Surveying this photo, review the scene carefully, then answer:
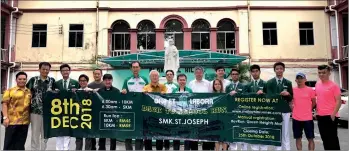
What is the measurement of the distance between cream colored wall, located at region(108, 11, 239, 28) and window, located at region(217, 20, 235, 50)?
16.5 inches

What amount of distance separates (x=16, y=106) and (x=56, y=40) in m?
15.7

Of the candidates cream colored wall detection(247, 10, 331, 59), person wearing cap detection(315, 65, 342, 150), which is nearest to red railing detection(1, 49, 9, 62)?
cream colored wall detection(247, 10, 331, 59)

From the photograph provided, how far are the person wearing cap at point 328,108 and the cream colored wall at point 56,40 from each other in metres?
16.5

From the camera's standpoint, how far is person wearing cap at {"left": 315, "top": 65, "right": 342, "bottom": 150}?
6.29 metres

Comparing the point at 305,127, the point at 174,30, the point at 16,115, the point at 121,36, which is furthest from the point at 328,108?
the point at 121,36

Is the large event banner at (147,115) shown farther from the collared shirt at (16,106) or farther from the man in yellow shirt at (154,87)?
the collared shirt at (16,106)

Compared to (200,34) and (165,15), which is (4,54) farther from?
(200,34)

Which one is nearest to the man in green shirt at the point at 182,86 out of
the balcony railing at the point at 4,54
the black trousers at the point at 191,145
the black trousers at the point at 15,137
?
the black trousers at the point at 191,145

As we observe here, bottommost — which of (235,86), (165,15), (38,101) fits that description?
(38,101)

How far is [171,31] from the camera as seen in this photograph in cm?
2123

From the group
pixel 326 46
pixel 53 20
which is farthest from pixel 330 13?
pixel 53 20

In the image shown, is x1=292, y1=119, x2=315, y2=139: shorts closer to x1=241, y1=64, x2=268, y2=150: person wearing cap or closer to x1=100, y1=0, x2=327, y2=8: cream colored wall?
x1=241, y1=64, x2=268, y2=150: person wearing cap

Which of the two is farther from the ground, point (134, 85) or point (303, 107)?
point (134, 85)

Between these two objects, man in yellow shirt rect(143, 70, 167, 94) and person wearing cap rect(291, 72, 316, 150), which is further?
man in yellow shirt rect(143, 70, 167, 94)
